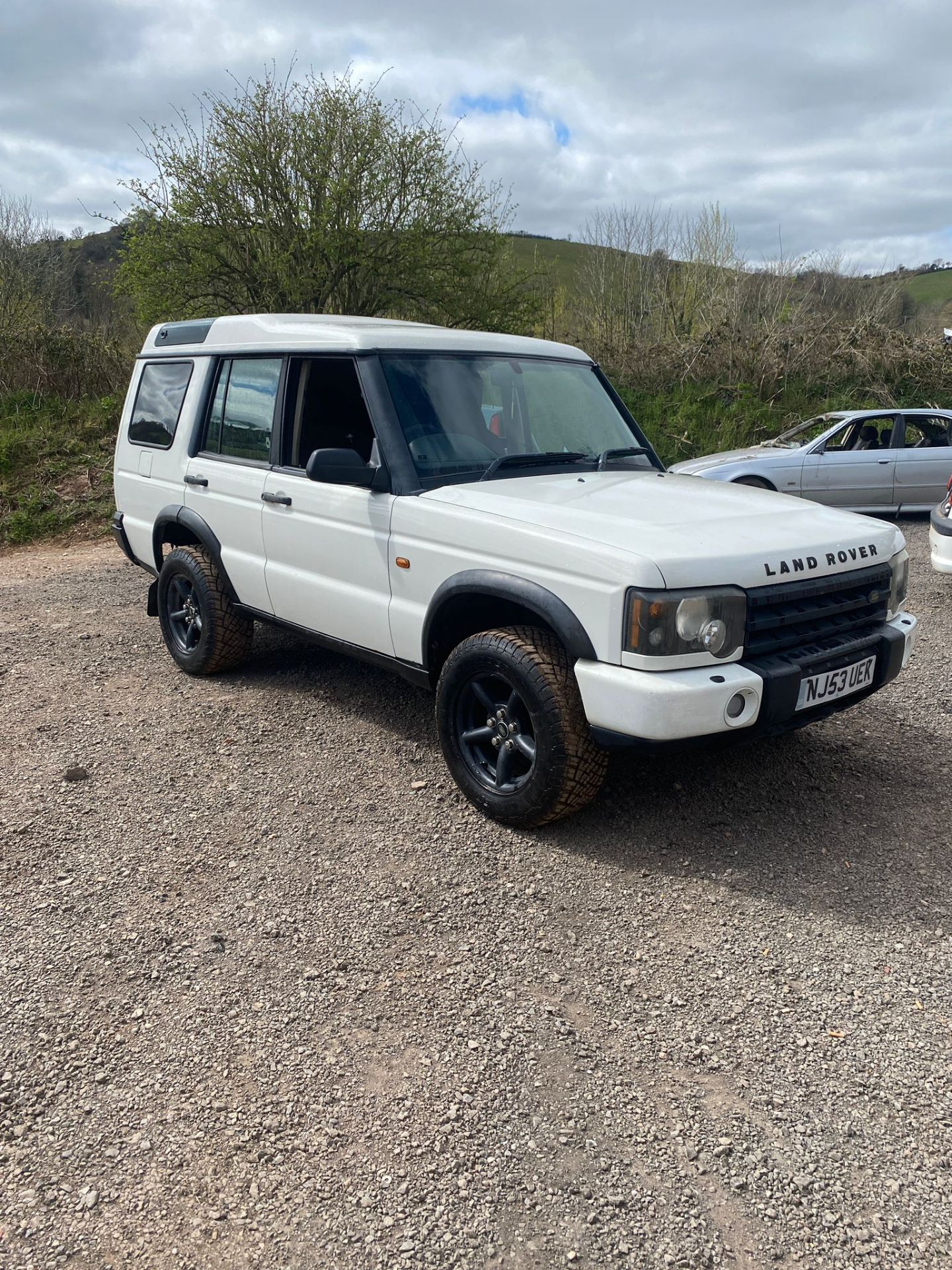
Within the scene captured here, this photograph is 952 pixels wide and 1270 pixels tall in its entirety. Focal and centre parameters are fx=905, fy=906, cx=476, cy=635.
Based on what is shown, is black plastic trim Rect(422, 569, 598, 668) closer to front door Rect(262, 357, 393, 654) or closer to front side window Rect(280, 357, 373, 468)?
front door Rect(262, 357, 393, 654)

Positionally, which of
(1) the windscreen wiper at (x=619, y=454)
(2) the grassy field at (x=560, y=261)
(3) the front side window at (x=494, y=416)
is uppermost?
(2) the grassy field at (x=560, y=261)

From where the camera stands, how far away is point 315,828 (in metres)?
3.77

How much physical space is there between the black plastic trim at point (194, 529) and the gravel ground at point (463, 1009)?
1.07 meters

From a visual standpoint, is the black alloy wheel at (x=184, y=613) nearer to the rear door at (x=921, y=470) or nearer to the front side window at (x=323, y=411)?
the front side window at (x=323, y=411)

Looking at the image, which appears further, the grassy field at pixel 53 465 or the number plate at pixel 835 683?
the grassy field at pixel 53 465

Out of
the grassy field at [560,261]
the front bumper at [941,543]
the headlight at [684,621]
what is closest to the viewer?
the headlight at [684,621]

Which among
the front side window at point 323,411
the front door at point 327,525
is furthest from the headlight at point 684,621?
the front side window at point 323,411

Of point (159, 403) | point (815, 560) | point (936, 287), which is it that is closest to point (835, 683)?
point (815, 560)

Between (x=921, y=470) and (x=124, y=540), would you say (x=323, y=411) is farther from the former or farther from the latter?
(x=921, y=470)

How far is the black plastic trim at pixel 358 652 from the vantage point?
409 cm

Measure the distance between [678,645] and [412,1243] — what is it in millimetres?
1925

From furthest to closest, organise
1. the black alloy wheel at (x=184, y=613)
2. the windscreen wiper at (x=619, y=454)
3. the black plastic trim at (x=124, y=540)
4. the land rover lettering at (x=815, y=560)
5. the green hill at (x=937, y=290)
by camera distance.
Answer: the green hill at (x=937, y=290), the black plastic trim at (x=124, y=540), the black alloy wheel at (x=184, y=613), the windscreen wiper at (x=619, y=454), the land rover lettering at (x=815, y=560)

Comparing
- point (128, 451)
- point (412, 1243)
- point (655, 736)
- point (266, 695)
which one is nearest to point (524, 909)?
point (655, 736)

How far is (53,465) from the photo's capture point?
1298 centimetres
